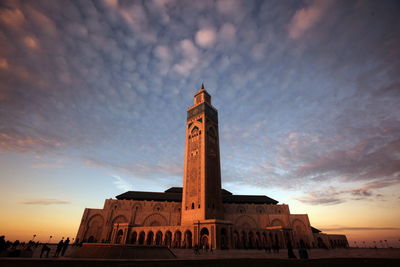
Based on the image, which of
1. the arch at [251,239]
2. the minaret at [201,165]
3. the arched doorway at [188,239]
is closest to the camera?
the arched doorway at [188,239]

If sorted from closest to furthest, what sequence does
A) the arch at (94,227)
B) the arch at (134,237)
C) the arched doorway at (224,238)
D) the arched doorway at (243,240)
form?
1. the arched doorway at (224,238)
2. the arched doorway at (243,240)
3. the arch at (134,237)
4. the arch at (94,227)

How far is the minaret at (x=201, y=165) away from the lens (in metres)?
35.1

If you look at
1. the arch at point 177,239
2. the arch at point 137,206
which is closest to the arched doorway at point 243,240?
the arch at point 177,239

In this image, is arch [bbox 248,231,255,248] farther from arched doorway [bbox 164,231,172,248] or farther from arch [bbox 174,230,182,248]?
arched doorway [bbox 164,231,172,248]

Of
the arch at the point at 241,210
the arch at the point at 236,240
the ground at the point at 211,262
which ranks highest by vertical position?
the arch at the point at 241,210

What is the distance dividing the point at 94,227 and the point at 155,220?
13353 mm

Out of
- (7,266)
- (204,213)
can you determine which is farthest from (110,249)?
(204,213)

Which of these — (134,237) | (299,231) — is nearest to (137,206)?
(134,237)

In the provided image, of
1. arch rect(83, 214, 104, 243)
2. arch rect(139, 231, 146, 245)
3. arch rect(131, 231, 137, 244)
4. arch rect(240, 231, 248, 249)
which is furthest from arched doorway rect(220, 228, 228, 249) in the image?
arch rect(83, 214, 104, 243)

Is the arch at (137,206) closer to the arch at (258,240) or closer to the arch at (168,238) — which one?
the arch at (168,238)

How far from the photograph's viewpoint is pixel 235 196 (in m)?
53.4

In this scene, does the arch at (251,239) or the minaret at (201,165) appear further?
the minaret at (201,165)

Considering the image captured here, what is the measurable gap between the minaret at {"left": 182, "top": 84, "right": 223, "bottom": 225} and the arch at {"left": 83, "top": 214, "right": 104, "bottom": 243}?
2100 cm

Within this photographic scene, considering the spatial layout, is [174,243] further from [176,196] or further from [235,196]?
[235,196]
